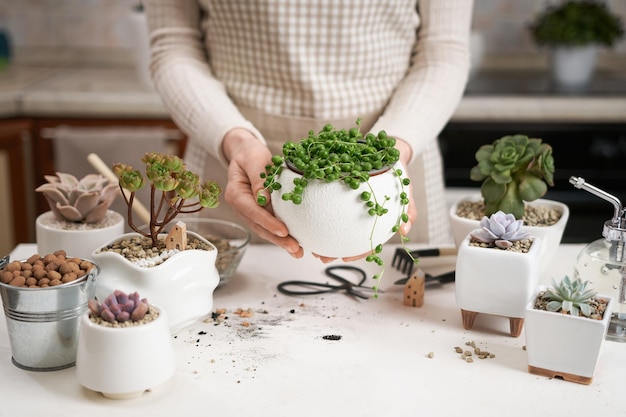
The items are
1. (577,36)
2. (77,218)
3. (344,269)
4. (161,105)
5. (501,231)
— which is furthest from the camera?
(577,36)

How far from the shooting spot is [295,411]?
0.93m

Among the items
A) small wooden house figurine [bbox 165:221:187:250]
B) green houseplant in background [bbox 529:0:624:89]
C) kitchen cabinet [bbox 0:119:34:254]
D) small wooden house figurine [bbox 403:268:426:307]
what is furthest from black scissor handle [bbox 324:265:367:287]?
green houseplant in background [bbox 529:0:624:89]

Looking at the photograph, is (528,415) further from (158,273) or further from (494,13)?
(494,13)

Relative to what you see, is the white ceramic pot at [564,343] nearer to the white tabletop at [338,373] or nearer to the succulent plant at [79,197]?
the white tabletop at [338,373]

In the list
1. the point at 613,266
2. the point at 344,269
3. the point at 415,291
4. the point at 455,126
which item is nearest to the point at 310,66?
the point at 344,269

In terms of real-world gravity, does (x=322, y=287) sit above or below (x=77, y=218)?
below

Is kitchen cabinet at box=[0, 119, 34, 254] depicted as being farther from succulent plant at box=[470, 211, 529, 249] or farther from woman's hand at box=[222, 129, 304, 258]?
succulent plant at box=[470, 211, 529, 249]

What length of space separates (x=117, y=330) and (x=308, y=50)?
2.73ft

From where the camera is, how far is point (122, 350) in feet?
3.05

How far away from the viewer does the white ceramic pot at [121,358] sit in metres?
0.93

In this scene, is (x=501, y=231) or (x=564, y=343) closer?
(x=564, y=343)

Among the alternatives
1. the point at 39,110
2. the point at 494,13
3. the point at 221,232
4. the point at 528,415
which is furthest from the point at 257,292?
the point at 494,13

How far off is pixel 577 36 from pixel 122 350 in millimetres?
2362

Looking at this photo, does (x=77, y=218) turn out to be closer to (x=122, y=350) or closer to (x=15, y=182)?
(x=122, y=350)
